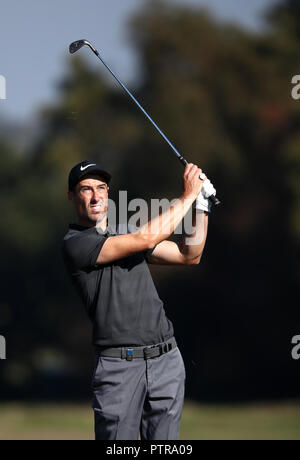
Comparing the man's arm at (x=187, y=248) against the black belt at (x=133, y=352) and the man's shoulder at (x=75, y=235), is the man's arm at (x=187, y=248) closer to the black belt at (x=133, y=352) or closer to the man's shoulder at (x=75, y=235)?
the man's shoulder at (x=75, y=235)

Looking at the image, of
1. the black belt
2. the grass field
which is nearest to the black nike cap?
the black belt

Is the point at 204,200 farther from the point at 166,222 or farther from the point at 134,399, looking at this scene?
the point at 134,399

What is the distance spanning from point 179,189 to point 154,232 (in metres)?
14.4

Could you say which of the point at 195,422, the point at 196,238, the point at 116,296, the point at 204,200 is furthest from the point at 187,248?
the point at 195,422

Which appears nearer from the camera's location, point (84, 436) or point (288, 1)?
point (84, 436)

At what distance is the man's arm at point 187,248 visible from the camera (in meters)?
4.02

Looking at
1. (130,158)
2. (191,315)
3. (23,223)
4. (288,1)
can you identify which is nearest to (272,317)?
(191,315)

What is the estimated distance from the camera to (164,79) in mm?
19703

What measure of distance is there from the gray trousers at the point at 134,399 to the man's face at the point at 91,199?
71 cm

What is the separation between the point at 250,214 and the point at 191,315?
8.79 ft

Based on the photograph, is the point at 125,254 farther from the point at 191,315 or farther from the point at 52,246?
the point at 52,246

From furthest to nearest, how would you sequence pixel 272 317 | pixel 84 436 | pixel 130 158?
1. pixel 130 158
2. pixel 272 317
3. pixel 84 436

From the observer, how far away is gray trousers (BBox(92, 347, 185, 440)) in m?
3.70

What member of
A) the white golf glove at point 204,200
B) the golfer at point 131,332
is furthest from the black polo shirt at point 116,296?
the white golf glove at point 204,200
